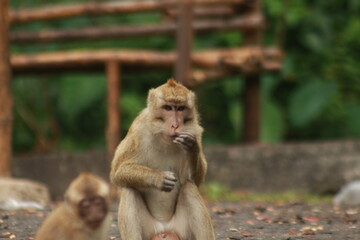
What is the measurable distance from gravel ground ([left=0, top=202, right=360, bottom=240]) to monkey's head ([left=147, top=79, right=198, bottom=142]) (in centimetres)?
138

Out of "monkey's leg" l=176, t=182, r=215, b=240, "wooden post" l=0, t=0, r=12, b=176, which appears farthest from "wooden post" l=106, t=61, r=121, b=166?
"monkey's leg" l=176, t=182, r=215, b=240

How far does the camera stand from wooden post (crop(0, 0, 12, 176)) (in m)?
10.9

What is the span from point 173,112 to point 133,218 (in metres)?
0.84

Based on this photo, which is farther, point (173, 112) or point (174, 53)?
point (174, 53)

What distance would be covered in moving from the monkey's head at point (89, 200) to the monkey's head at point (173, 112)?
837mm

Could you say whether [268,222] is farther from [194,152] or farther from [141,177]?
[141,177]

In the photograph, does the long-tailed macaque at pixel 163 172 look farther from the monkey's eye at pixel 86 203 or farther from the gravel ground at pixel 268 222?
the gravel ground at pixel 268 222

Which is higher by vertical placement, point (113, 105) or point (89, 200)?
point (113, 105)

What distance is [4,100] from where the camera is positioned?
10.9m

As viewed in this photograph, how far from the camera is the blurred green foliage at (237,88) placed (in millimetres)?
16375

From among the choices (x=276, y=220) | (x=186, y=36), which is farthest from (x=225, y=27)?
(x=276, y=220)

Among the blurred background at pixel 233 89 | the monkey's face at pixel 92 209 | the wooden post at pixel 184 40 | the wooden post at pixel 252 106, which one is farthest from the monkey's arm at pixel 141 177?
the blurred background at pixel 233 89

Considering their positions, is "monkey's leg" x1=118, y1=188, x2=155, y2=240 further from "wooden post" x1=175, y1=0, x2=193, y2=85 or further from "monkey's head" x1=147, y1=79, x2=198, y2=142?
"wooden post" x1=175, y1=0, x2=193, y2=85

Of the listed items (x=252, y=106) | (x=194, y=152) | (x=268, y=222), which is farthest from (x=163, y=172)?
(x=252, y=106)
